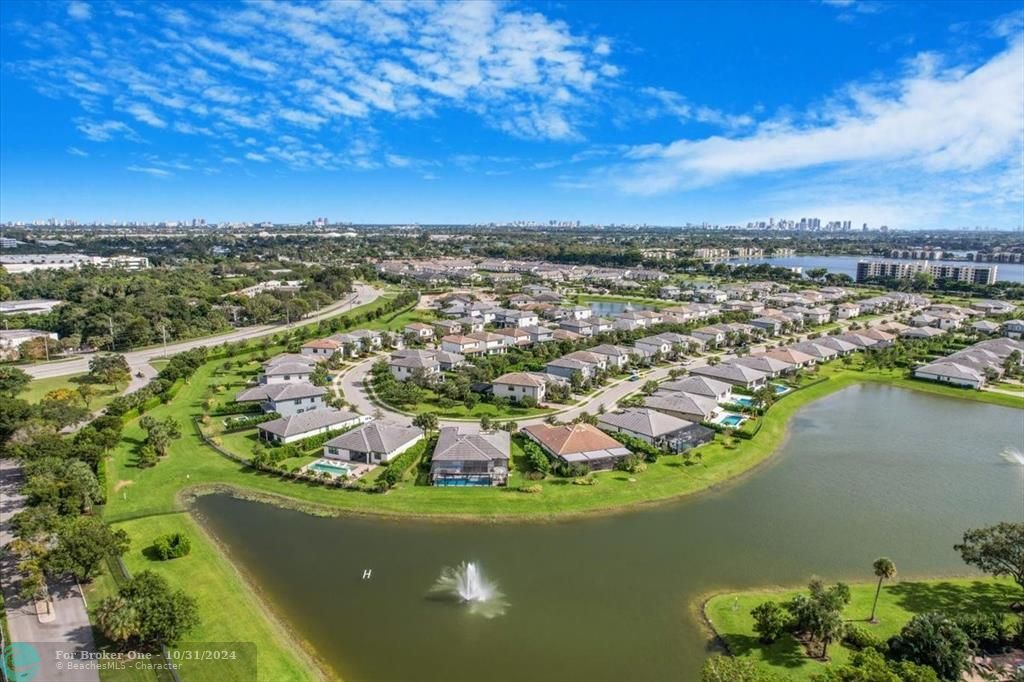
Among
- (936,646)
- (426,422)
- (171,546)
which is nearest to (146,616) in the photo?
(171,546)

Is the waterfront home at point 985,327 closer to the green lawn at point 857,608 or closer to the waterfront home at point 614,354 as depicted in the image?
the waterfront home at point 614,354

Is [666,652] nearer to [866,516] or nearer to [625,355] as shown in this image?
[866,516]

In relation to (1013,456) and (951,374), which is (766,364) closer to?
(951,374)

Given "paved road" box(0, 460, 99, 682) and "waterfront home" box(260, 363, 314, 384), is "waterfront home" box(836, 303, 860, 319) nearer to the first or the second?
"waterfront home" box(260, 363, 314, 384)

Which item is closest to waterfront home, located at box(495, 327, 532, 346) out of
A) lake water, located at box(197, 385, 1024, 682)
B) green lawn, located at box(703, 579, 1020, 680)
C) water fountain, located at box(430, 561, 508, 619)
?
lake water, located at box(197, 385, 1024, 682)

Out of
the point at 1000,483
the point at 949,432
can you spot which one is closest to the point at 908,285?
the point at 949,432
